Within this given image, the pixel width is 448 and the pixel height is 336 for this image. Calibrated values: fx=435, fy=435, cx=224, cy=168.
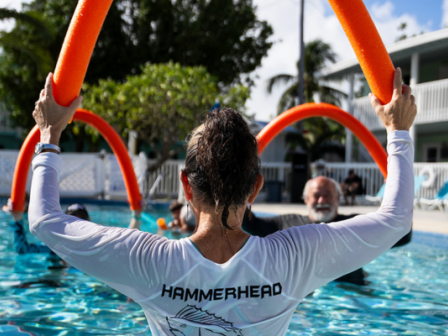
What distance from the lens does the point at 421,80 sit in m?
20.5

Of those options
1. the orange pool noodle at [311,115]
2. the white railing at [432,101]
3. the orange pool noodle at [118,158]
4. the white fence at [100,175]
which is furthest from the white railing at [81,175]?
the orange pool noodle at [311,115]

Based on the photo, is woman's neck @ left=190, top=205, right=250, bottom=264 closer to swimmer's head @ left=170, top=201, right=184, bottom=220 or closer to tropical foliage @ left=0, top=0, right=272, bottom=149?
swimmer's head @ left=170, top=201, right=184, bottom=220

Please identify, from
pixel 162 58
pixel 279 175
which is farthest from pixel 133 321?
pixel 162 58

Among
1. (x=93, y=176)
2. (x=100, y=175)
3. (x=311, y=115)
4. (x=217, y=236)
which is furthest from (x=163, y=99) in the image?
(x=217, y=236)

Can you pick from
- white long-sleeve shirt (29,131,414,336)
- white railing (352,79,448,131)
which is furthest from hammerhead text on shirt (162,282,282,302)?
white railing (352,79,448,131)

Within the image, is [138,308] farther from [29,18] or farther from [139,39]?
[139,39]

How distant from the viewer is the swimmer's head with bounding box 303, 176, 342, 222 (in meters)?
4.45

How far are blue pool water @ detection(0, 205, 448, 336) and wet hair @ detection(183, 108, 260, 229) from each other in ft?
7.80

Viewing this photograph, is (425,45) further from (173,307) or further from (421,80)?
(173,307)

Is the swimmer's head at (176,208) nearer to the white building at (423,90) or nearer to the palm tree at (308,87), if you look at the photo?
the white building at (423,90)

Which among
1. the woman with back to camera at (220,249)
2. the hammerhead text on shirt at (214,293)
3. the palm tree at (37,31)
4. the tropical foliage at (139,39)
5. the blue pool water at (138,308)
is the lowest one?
the blue pool water at (138,308)

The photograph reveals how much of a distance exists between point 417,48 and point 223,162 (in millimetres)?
18419

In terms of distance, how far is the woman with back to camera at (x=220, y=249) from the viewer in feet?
4.62

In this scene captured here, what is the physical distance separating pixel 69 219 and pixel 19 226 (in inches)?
153
